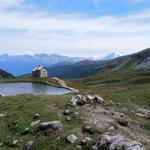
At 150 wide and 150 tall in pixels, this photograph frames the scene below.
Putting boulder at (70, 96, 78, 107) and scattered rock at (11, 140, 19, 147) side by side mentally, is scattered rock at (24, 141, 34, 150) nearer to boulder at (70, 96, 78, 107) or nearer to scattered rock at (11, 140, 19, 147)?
scattered rock at (11, 140, 19, 147)

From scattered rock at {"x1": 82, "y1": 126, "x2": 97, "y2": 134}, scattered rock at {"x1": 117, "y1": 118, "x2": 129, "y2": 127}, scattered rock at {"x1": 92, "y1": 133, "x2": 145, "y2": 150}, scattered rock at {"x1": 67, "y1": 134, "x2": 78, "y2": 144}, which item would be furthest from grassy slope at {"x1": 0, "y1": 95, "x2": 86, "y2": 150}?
scattered rock at {"x1": 117, "y1": 118, "x2": 129, "y2": 127}

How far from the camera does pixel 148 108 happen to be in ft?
152

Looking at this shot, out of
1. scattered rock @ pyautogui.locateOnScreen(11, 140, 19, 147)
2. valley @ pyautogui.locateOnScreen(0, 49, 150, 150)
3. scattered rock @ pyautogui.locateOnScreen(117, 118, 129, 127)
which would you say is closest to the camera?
valley @ pyautogui.locateOnScreen(0, 49, 150, 150)

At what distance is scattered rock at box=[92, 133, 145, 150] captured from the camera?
2620cm

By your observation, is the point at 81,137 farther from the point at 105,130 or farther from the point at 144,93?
the point at 144,93

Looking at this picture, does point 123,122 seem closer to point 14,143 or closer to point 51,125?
point 51,125

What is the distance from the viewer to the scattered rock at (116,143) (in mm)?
26205

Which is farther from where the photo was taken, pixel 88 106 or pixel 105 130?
pixel 88 106

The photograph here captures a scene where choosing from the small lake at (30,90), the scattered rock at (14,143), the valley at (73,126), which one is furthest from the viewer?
the small lake at (30,90)

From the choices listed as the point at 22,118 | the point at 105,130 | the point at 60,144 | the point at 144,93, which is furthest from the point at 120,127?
the point at 144,93

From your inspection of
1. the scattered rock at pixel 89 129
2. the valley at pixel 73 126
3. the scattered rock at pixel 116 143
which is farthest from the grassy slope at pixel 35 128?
the scattered rock at pixel 116 143

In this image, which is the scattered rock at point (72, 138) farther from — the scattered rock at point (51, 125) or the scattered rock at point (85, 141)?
the scattered rock at point (51, 125)

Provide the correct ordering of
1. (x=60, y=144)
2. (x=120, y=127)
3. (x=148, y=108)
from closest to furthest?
(x=60, y=144) < (x=120, y=127) < (x=148, y=108)

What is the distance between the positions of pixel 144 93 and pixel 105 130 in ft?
99.9
